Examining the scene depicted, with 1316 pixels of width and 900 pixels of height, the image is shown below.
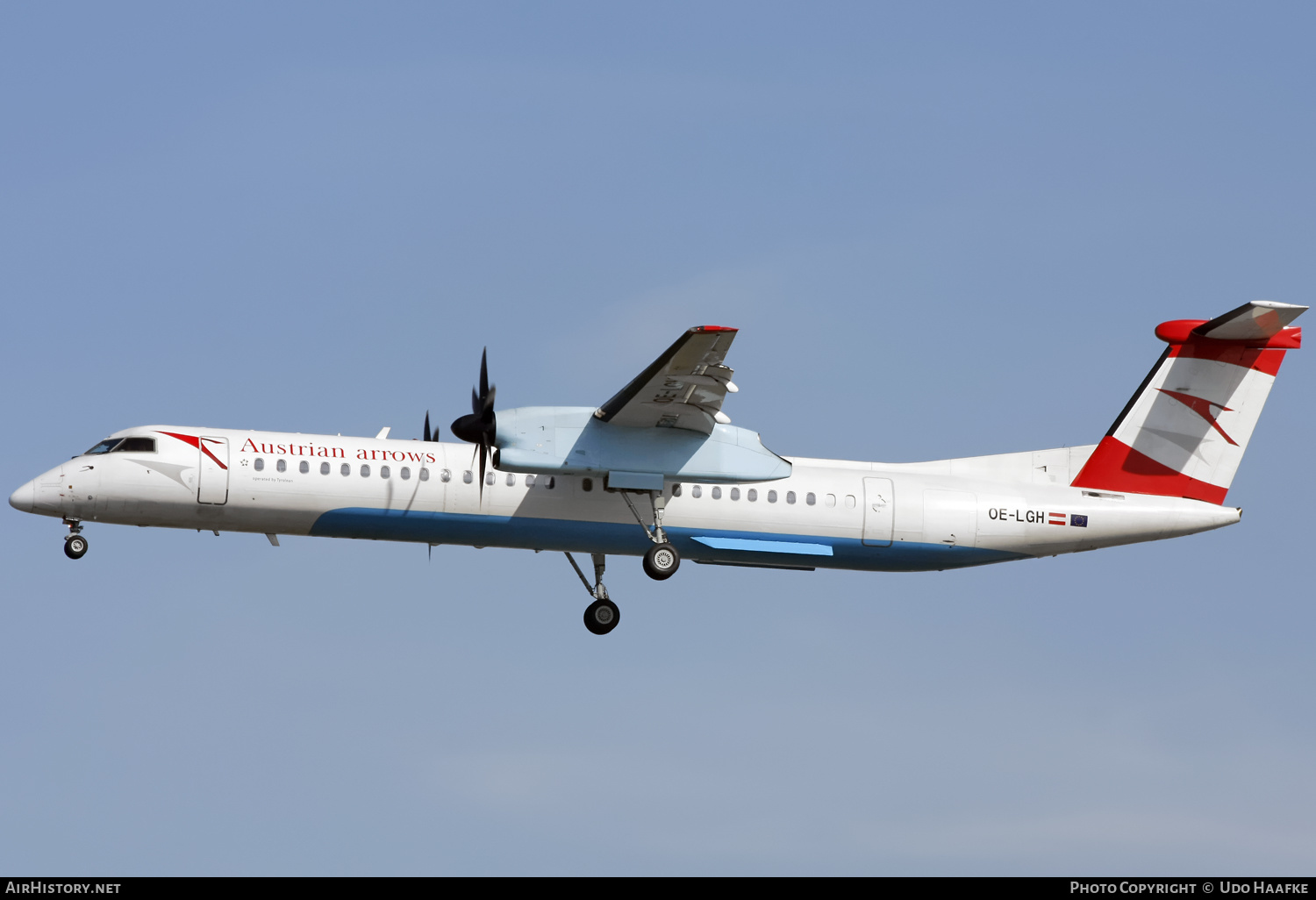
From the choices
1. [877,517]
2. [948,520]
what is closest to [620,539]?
[877,517]

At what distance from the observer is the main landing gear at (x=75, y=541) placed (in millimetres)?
22969

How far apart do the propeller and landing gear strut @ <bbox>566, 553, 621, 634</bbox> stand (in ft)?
11.3

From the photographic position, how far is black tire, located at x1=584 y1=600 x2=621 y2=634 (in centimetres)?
2550

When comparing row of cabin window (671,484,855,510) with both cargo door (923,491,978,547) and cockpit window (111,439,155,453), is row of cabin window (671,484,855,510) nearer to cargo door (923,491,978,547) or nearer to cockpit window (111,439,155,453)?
cargo door (923,491,978,547)

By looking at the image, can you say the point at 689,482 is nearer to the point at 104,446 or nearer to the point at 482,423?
the point at 482,423

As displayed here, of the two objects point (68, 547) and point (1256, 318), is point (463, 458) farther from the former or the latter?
point (1256, 318)

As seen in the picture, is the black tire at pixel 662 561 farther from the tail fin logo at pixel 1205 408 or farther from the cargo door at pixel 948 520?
the tail fin logo at pixel 1205 408

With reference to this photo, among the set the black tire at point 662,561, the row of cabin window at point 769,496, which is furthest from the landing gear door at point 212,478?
the row of cabin window at point 769,496

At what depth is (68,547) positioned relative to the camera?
23.0 metres

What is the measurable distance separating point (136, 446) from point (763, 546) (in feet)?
33.6

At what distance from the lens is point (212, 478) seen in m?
22.7

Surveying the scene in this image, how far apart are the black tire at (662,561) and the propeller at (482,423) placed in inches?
117
